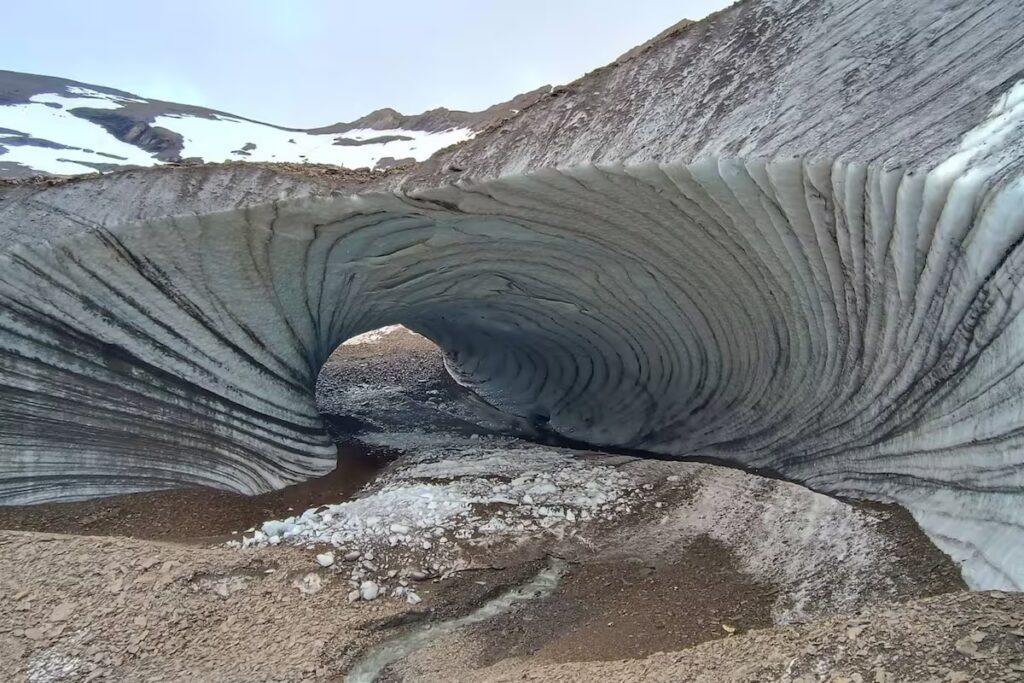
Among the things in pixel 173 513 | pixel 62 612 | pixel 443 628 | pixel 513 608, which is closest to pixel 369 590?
pixel 443 628

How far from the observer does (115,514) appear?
3910 mm

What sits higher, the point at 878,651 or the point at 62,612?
the point at 878,651

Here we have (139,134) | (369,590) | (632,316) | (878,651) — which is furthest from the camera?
(139,134)

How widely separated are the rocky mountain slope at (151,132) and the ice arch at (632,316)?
625 cm

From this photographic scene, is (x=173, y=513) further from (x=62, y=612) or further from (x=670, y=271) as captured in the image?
(x=670, y=271)

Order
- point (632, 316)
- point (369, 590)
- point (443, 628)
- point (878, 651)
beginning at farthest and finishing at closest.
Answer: point (632, 316), point (369, 590), point (443, 628), point (878, 651)

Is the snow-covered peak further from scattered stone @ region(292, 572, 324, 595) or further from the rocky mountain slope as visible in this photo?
scattered stone @ region(292, 572, 324, 595)

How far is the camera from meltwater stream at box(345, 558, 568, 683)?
8.53ft

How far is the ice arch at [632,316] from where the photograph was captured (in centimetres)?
244

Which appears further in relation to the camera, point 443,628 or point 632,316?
point 632,316

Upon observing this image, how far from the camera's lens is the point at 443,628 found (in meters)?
2.91

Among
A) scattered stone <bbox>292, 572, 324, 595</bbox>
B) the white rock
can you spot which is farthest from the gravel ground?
scattered stone <bbox>292, 572, 324, 595</bbox>

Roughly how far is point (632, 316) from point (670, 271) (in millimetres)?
836

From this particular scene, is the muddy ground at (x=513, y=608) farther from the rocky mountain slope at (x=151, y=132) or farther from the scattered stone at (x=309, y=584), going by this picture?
the rocky mountain slope at (x=151, y=132)
